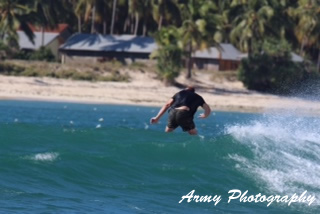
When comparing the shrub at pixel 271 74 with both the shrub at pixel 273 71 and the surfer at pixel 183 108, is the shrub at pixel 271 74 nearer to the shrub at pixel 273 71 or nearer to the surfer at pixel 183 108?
the shrub at pixel 273 71

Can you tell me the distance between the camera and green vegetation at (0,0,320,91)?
50.1 m

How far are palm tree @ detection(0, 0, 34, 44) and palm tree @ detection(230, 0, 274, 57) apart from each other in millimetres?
12698

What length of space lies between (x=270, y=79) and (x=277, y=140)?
3064 centimetres

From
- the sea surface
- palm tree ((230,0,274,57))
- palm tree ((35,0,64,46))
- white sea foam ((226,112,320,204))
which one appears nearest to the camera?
the sea surface

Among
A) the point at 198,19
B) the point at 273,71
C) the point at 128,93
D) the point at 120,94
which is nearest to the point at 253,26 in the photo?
the point at 273,71

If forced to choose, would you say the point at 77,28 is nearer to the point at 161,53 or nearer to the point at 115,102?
the point at 161,53

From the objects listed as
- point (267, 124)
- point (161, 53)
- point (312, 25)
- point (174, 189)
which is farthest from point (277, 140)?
point (312, 25)

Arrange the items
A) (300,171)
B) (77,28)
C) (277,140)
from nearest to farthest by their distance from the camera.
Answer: (300,171), (277,140), (77,28)

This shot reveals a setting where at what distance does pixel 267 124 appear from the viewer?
21438 millimetres

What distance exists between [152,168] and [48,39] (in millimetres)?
46859

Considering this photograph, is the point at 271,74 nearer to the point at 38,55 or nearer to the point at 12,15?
the point at 38,55

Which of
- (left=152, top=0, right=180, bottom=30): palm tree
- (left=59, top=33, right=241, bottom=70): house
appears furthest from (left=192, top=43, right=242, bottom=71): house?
(left=152, top=0, right=180, bottom=30): palm tree

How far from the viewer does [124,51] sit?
58.4 meters

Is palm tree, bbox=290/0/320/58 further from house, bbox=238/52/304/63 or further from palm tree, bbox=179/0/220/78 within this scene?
palm tree, bbox=179/0/220/78
